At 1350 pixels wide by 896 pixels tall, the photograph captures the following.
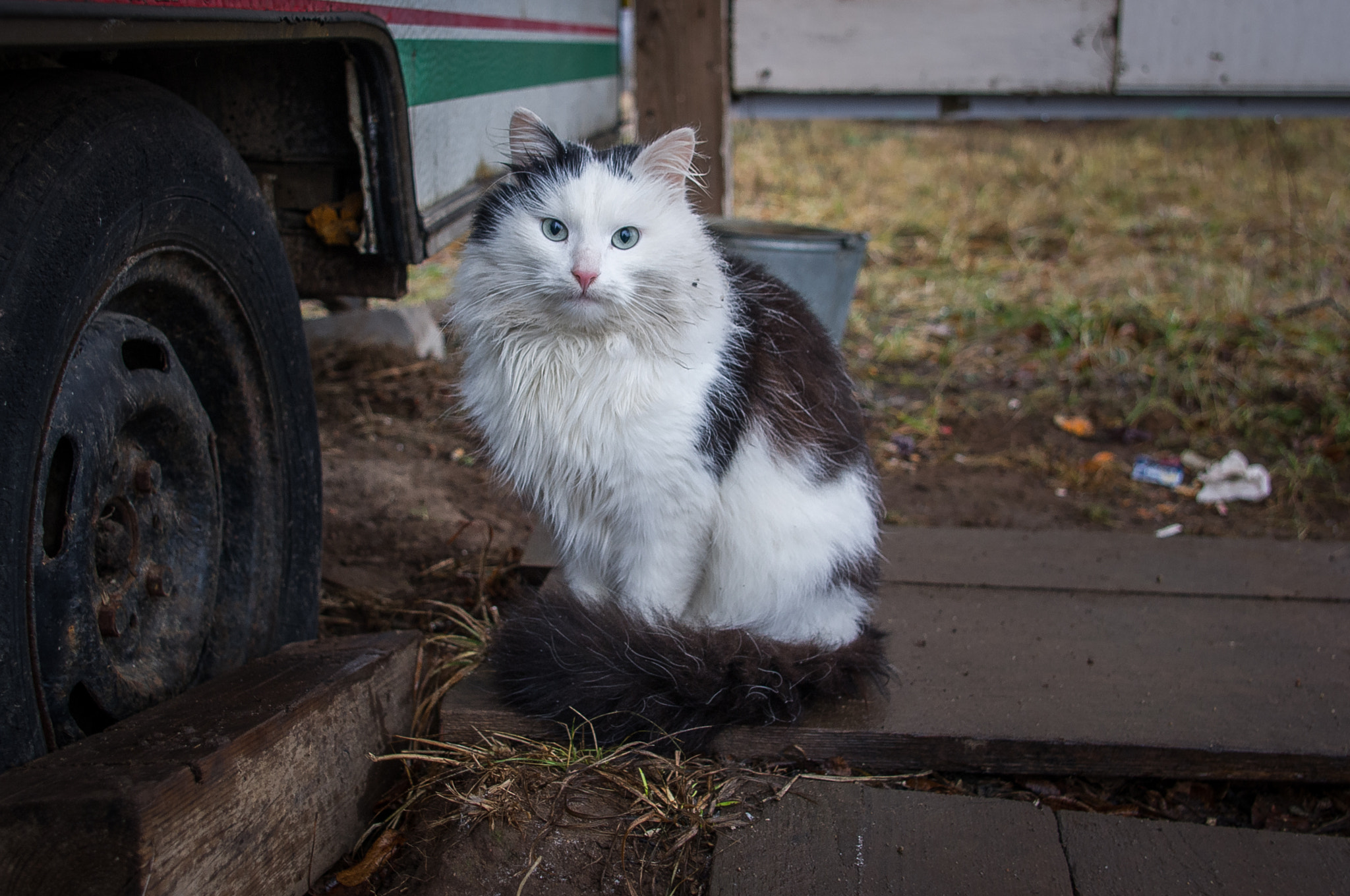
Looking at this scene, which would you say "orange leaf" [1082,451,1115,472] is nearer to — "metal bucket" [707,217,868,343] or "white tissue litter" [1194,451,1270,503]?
"white tissue litter" [1194,451,1270,503]

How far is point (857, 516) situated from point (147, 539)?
1.37 meters

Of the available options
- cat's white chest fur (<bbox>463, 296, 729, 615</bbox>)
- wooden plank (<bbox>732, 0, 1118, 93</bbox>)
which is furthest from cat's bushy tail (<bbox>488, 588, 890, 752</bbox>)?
wooden plank (<bbox>732, 0, 1118, 93</bbox>)

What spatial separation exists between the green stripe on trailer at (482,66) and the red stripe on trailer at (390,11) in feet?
0.15

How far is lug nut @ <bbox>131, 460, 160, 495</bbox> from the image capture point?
1.67 meters

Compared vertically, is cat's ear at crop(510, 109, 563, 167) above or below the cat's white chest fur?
above

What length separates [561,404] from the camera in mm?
1886

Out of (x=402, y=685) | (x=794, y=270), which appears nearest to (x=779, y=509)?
(x=402, y=685)

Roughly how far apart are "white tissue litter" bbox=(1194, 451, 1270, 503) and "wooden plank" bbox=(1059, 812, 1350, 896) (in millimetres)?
2021

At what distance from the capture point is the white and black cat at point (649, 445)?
1.84 meters

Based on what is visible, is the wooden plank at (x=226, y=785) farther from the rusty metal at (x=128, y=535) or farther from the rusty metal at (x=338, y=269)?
the rusty metal at (x=338, y=269)

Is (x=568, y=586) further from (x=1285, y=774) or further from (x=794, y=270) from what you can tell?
(x=794, y=270)

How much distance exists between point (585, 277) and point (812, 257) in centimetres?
226

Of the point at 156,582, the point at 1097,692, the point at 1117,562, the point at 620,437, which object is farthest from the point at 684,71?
the point at 156,582

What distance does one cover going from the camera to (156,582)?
170 centimetres
